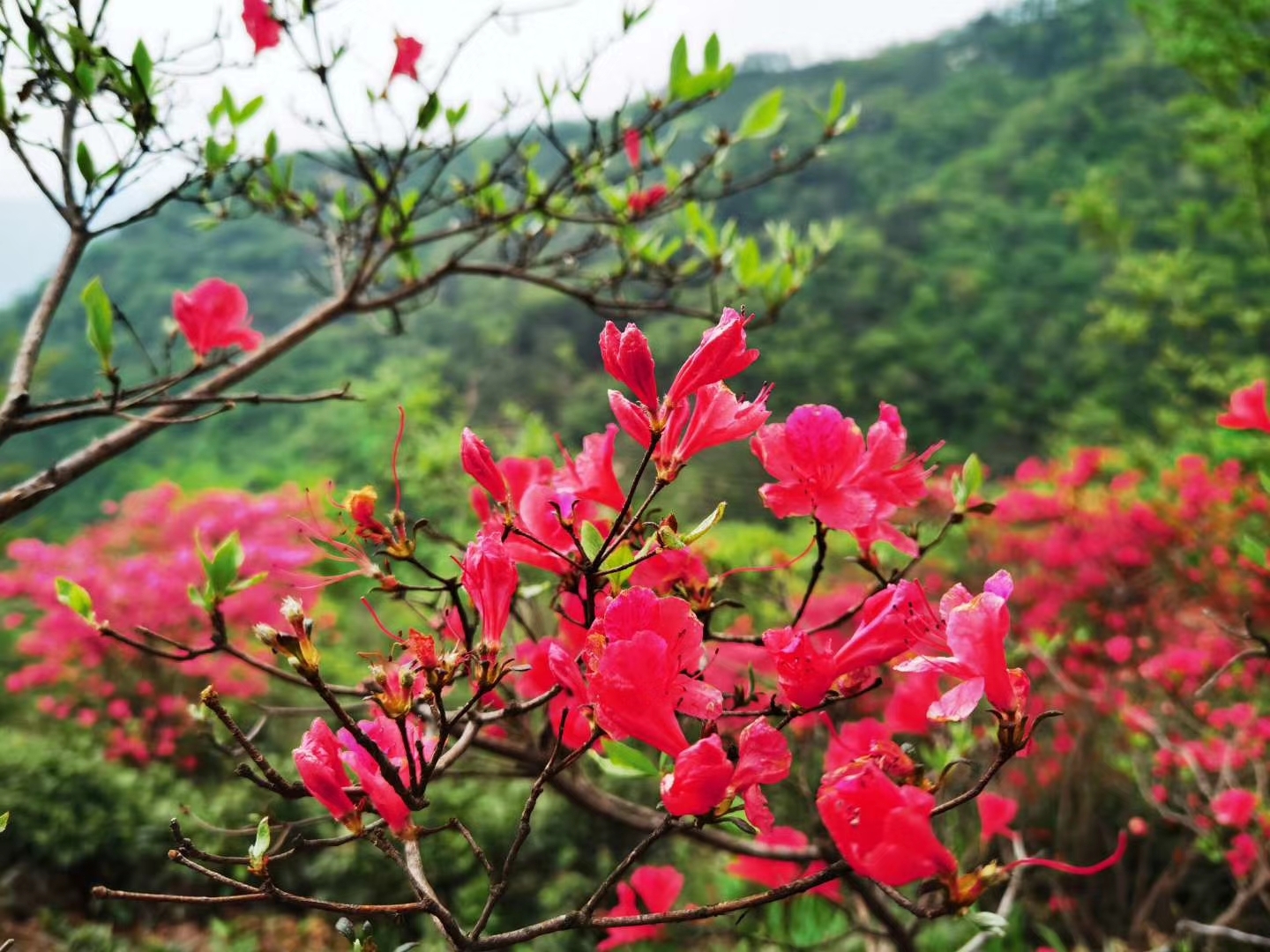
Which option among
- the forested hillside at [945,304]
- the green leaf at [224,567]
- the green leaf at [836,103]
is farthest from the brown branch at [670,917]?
the forested hillside at [945,304]

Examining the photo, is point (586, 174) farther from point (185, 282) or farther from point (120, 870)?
point (185, 282)

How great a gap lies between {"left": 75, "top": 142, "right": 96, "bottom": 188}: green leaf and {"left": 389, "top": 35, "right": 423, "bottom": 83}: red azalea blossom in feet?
1.83

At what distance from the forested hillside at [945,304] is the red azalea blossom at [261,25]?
7.27m

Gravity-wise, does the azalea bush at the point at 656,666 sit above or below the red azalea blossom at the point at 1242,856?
above

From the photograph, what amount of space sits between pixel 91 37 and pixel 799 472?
102cm

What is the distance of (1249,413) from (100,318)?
1469 mm

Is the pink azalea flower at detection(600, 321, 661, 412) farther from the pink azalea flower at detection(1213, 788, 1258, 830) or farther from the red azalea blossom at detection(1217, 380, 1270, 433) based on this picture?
the pink azalea flower at detection(1213, 788, 1258, 830)

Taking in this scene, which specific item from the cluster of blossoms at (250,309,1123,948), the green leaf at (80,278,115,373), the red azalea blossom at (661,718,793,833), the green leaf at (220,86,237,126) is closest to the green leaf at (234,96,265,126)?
the green leaf at (220,86,237,126)

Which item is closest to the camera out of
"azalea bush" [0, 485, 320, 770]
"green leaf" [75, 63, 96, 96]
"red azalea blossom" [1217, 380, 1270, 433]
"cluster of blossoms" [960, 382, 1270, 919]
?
"green leaf" [75, 63, 96, 96]

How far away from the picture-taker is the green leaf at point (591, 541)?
598 mm

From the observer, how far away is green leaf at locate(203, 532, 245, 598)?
2.57 ft

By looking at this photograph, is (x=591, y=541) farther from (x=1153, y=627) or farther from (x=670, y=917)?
(x=1153, y=627)

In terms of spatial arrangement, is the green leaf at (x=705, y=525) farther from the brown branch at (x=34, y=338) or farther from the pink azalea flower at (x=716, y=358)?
the brown branch at (x=34, y=338)

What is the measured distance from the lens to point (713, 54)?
1.32 meters
